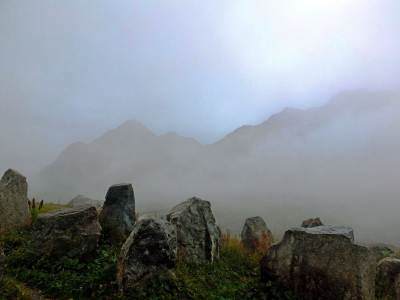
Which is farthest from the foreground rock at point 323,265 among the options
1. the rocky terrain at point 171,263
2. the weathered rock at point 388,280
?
the weathered rock at point 388,280

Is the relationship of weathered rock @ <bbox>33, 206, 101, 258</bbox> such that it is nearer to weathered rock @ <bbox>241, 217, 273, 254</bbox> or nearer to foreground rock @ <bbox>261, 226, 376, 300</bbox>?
foreground rock @ <bbox>261, 226, 376, 300</bbox>

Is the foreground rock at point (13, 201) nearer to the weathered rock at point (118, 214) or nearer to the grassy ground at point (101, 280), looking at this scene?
the grassy ground at point (101, 280)

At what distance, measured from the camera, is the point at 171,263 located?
631 inches

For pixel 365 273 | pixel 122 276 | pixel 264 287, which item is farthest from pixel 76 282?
pixel 365 273

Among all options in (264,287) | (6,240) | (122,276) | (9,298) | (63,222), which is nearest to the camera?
(9,298)

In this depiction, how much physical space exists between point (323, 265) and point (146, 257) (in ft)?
21.6

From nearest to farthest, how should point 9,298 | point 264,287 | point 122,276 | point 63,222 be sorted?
1. point 9,298
2. point 122,276
3. point 264,287
4. point 63,222

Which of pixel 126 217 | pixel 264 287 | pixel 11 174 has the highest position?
pixel 11 174

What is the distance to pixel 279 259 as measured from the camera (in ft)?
56.1

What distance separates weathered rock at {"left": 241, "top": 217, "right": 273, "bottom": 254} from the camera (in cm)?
2552

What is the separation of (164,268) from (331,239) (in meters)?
6.39

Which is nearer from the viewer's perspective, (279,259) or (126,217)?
(279,259)

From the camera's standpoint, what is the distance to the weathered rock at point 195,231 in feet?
63.9

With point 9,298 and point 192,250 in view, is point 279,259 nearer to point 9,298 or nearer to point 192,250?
point 192,250
